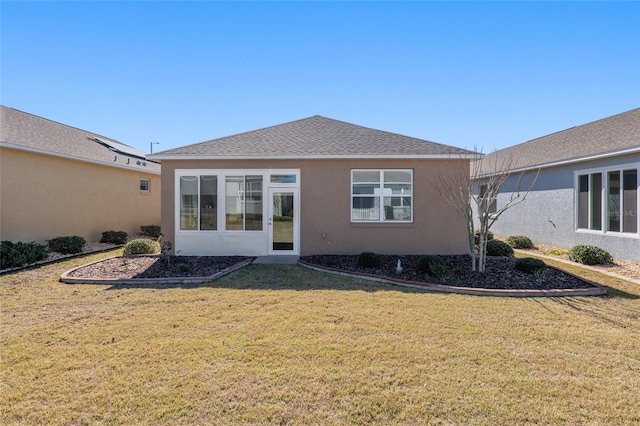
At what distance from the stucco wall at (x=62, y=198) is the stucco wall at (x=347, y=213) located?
5.47 m

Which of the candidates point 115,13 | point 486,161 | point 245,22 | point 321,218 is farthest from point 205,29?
point 486,161

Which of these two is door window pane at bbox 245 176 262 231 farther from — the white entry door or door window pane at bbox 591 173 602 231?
door window pane at bbox 591 173 602 231

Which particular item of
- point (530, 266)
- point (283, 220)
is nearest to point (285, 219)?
point (283, 220)

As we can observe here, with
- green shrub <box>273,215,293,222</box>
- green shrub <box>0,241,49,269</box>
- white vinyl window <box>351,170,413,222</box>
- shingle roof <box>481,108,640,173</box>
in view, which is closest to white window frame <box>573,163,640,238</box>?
shingle roof <box>481,108,640,173</box>

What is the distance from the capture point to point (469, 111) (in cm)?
1366

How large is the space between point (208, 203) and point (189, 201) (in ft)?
2.11

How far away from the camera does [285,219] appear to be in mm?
10328

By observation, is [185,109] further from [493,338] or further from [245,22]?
[493,338]

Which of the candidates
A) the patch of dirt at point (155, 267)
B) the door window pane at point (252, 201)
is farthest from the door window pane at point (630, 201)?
the patch of dirt at point (155, 267)

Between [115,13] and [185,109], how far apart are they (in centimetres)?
536

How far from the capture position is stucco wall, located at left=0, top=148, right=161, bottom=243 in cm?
1070

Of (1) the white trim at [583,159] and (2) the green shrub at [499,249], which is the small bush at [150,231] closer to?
(1) the white trim at [583,159]

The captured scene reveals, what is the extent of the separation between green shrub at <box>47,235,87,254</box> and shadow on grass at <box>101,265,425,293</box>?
5.53m

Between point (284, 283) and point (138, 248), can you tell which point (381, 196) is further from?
point (138, 248)
